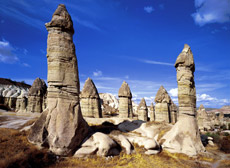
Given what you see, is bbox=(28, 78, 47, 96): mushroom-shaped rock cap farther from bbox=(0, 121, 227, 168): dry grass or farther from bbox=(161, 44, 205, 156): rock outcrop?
bbox=(161, 44, 205, 156): rock outcrop

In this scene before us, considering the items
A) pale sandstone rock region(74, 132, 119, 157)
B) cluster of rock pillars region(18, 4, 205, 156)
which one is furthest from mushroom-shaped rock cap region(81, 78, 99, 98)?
pale sandstone rock region(74, 132, 119, 157)

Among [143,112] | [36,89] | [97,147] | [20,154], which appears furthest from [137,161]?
[143,112]

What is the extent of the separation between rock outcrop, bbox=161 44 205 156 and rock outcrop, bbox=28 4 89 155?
4.73 m

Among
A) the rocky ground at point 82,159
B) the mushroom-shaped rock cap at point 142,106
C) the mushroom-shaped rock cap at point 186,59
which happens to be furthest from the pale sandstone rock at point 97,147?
the mushroom-shaped rock cap at point 142,106

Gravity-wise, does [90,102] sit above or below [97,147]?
above

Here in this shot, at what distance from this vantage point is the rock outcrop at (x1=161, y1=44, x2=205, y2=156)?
8.10 metres

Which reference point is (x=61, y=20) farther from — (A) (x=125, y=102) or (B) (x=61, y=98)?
(A) (x=125, y=102)

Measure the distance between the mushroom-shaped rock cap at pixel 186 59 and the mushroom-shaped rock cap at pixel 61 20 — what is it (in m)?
6.39

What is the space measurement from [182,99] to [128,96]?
9747mm

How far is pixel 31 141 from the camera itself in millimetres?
6070

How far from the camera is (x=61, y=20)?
723cm

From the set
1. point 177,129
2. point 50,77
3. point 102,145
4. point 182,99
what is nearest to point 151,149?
point 177,129

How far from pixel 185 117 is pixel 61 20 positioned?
8.20m

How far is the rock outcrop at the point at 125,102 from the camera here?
712 inches
